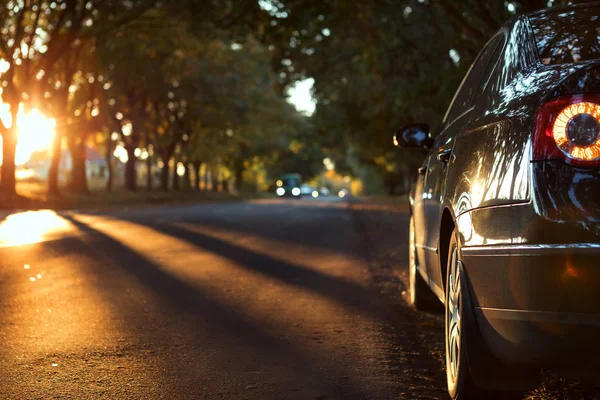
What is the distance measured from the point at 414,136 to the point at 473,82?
940 mm

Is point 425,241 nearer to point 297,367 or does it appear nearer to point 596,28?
point 297,367

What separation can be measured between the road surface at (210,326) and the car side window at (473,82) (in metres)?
1.52

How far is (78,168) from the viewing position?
137 ft

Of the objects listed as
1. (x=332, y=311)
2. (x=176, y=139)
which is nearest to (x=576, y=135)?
(x=332, y=311)

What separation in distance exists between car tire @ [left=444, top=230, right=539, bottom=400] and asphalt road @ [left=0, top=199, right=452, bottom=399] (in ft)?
1.97

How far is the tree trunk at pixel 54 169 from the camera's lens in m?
33.6

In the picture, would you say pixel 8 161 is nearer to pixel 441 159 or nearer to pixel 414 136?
pixel 414 136

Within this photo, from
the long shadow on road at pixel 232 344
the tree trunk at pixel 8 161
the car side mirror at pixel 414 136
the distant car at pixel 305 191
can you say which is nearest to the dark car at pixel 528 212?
the long shadow on road at pixel 232 344

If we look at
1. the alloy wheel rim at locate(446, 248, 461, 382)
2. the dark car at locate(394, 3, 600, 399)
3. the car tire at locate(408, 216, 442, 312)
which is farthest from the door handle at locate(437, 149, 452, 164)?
the car tire at locate(408, 216, 442, 312)

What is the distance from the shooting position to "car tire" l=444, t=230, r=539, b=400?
11.7ft

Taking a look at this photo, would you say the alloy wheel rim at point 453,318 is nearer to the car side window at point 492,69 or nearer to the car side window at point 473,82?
the car side window at point 492,69

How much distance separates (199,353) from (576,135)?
123 inches

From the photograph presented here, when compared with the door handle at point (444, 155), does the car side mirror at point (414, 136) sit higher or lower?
higher

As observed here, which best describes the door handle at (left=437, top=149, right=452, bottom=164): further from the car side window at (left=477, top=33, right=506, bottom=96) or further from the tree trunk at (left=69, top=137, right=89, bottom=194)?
the tree trunk at (left=69, top=137, right=89, bottom=194)
